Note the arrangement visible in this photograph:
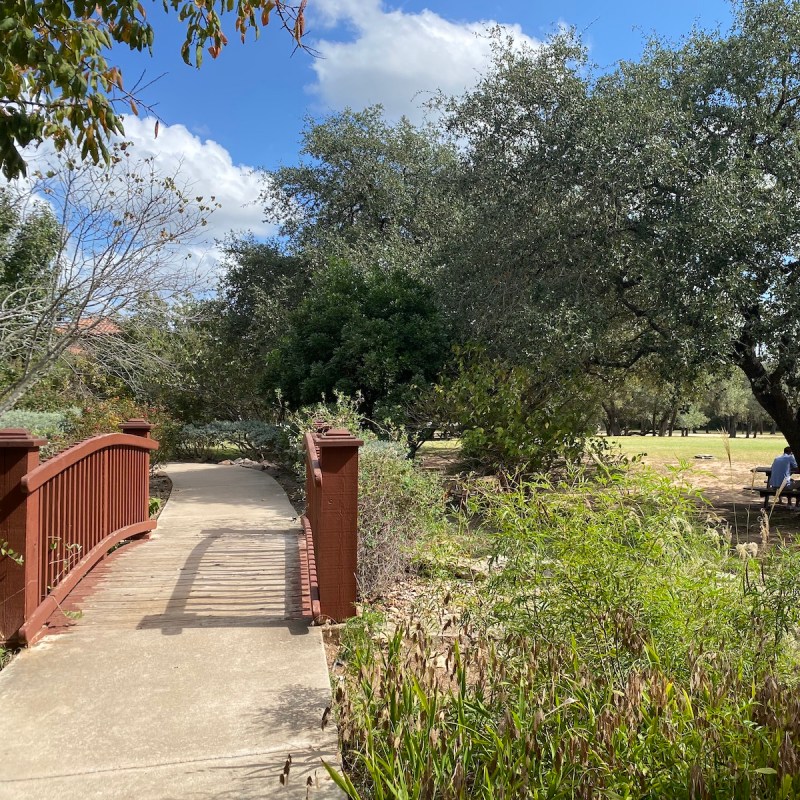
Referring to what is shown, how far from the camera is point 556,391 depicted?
12.4m

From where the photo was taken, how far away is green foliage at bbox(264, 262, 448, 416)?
13.1m

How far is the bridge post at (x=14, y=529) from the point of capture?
443 cm

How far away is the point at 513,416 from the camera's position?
1138 centimetres

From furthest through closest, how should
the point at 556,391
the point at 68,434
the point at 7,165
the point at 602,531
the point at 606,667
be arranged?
the point at 556,391 → the point at 68,434 → the point at 7,165 → the point at 602,531 → the point at 606,667

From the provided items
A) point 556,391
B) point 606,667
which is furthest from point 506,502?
point 556,391

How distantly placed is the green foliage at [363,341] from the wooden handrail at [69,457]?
19.3 feet

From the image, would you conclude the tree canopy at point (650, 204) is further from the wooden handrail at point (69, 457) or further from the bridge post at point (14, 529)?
the bridge post at point (14, 529)

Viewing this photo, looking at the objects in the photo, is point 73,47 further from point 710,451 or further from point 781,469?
point 710,451

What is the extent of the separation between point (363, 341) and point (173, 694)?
9694 millimetres

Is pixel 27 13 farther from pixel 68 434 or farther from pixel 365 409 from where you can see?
pixel 365 409

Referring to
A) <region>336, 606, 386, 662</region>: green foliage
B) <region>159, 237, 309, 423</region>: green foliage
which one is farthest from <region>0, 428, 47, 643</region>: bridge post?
<region>159, 237, 309, 423</region>: green foliage

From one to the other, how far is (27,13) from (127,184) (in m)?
8.14

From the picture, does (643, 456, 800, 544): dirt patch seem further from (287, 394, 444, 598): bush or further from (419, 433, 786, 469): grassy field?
(287, 394, 444, 598): bush

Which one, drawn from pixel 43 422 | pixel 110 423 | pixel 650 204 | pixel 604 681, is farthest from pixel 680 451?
pixel 604 681
